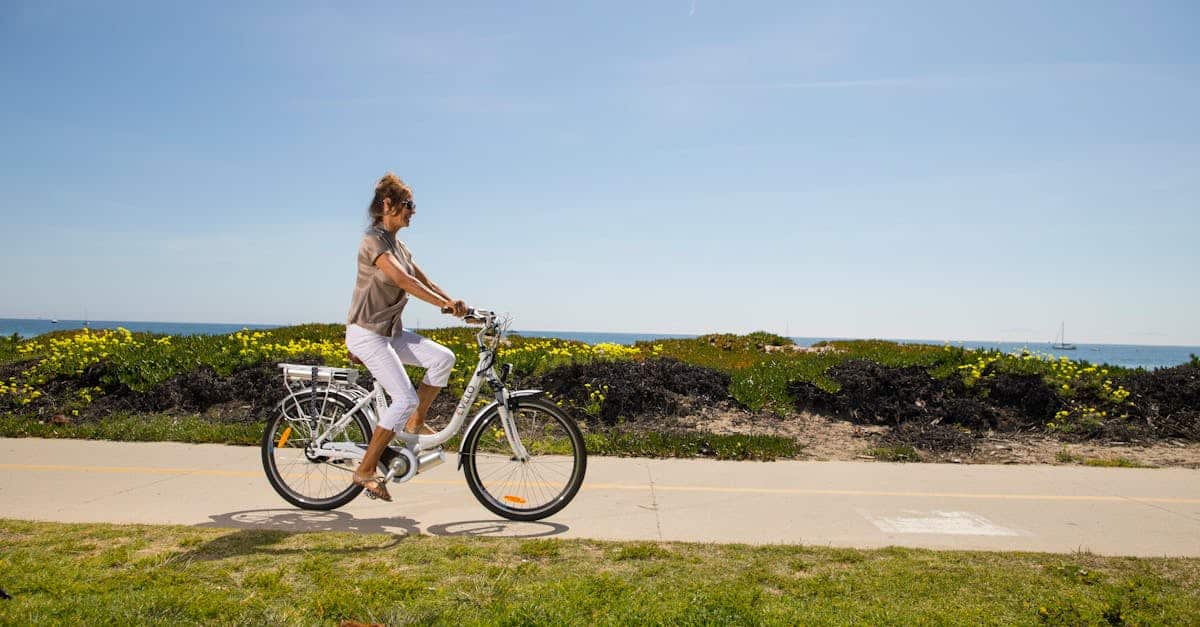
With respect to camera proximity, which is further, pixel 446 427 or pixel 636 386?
pixel 636 386

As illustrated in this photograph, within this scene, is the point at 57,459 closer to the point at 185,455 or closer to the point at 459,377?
the point at 185,455

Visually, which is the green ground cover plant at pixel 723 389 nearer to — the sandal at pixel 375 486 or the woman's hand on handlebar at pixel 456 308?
the sandal at pixel 375 486

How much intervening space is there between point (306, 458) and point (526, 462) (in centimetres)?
164

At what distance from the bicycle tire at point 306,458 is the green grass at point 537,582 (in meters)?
0.81

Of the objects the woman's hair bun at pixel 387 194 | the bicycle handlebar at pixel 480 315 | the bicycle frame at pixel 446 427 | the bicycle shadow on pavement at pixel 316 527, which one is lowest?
the bicycle shadow on pavement at pixel 316 527

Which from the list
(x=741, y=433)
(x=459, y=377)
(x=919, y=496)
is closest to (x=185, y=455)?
(x=459, y=377)

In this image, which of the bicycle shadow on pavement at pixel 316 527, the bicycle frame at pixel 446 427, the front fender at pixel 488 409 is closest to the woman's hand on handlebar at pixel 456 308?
the bicycle frame at pixel 446 427

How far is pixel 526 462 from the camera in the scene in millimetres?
5762

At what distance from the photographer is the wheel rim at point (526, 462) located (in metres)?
5.72

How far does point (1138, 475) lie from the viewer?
7.45 m

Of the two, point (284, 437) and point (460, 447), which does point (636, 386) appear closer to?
point (460, 447)

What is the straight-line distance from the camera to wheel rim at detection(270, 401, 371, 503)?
5.88 m

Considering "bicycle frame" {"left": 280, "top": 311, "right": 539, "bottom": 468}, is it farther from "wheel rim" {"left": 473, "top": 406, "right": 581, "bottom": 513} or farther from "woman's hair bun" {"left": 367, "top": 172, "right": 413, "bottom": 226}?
"woman's hair bun" {"left": 367, "top": 172, "right": 413, "bottom": 226}

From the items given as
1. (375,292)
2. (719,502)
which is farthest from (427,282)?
(719,502)
